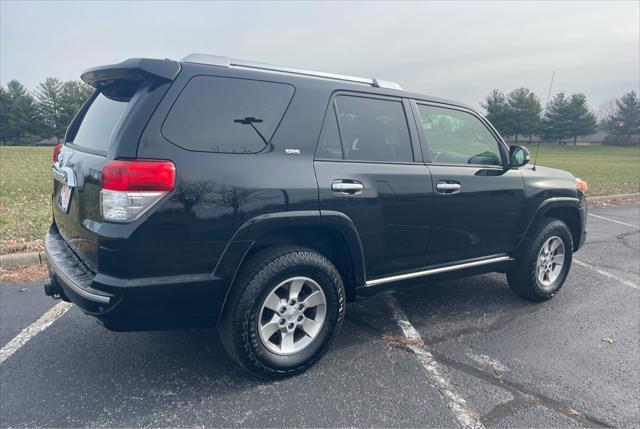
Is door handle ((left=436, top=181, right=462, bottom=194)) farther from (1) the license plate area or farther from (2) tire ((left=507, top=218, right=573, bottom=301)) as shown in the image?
(1) the license plate area

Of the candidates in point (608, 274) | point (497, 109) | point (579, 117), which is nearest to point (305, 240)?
point (608, 274)

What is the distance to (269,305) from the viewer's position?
2801 mm

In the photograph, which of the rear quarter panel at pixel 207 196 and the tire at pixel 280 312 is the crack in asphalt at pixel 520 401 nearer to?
the tire at pixel 280 312

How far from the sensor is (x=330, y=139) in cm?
300

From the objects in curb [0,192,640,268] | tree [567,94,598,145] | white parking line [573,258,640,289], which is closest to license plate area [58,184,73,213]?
curb [0,192,640,268]

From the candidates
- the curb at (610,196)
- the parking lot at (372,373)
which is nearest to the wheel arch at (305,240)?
the parking lot at (372,373)

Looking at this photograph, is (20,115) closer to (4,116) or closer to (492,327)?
(4,116)

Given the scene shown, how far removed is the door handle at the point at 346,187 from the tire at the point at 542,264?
2.01 m

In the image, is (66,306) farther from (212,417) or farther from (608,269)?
(608,269)

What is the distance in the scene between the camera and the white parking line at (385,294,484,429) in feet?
8.32

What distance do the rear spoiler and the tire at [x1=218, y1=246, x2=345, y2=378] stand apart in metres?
1.16

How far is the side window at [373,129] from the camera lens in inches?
122

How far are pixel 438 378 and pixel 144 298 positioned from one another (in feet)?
6.21

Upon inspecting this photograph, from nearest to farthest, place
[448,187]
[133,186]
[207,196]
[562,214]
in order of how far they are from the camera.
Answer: [133,186] < [207,196] < [448,187] < [562,214]
